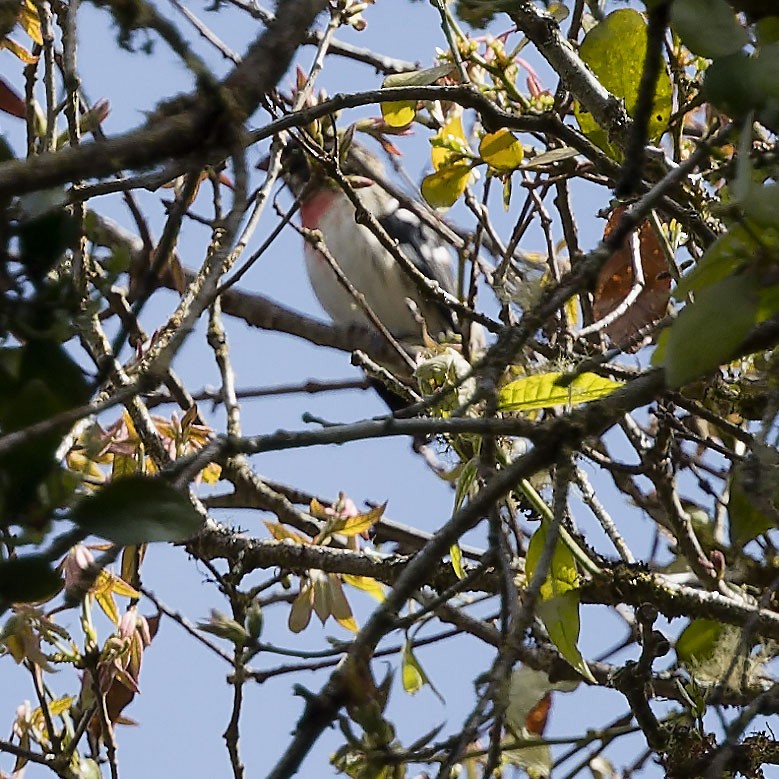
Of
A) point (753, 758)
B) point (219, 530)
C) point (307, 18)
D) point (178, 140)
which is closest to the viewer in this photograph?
point (178, 140)

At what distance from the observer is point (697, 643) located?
1477 mm

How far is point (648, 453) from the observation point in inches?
75.5

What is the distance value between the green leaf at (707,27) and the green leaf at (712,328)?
17cm

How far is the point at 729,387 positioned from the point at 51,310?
1.31 metres

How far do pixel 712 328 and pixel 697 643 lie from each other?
30.8 inches

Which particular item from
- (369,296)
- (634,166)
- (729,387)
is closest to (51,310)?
(634,166)

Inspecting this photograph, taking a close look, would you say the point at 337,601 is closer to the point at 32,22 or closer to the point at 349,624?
the point at 349,624

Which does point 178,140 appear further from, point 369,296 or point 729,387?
point 369,296

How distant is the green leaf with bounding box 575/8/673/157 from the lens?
1422 millimetres

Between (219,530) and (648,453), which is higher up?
(219,530)

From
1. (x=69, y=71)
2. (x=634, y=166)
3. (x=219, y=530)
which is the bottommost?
(x=634, y=166)

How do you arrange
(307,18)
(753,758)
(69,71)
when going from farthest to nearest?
(753,758) < (69,71) < (307,18)

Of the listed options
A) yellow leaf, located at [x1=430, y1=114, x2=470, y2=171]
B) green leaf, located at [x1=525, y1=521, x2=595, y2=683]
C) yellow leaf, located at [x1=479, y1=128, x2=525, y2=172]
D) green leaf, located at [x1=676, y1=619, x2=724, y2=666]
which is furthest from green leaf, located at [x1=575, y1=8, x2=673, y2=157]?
green leaf, located at [x1=676, y1=619, x2=724, y2=666]

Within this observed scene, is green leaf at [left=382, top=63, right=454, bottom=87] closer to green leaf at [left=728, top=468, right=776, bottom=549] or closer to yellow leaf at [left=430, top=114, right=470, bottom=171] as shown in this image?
yellow leaf at [left=430, top=114, right=470, bottom=171]
